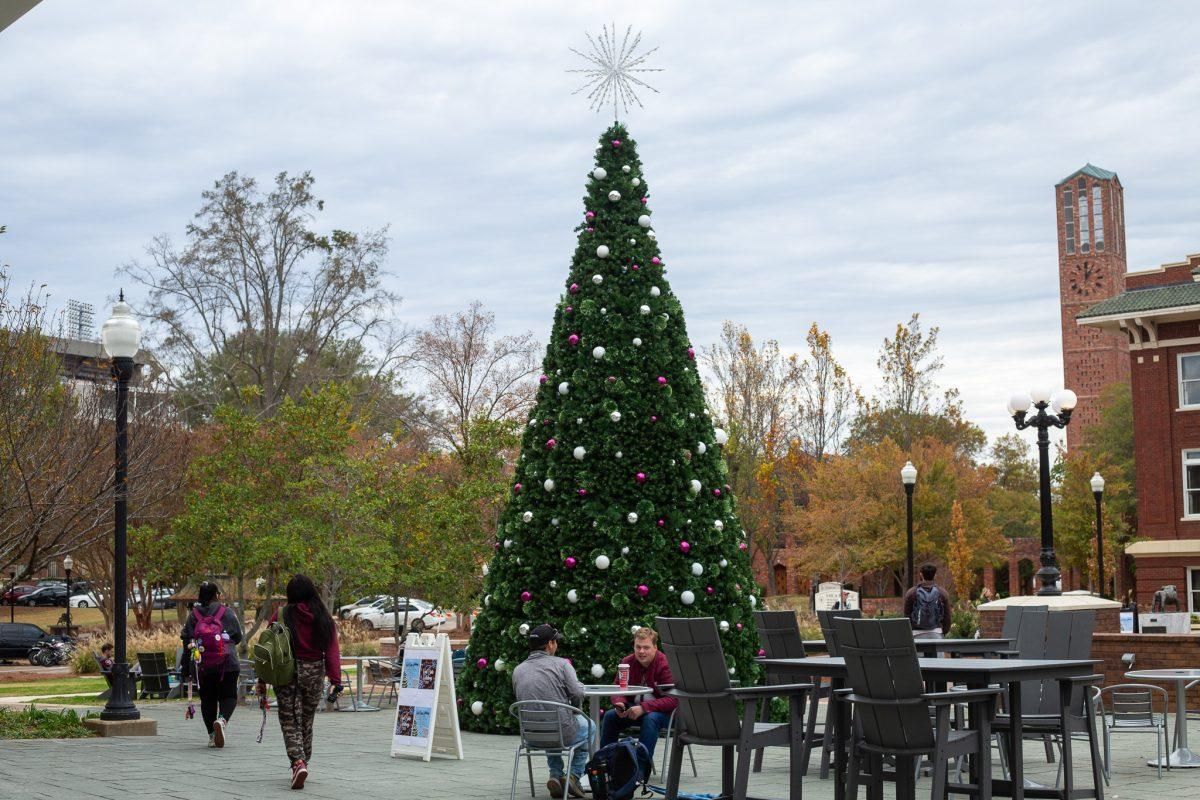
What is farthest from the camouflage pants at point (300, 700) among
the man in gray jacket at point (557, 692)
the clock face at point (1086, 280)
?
the clock face at point (1086, 280)

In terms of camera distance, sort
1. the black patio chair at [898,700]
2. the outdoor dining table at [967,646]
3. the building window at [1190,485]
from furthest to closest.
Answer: the building window at [1190,485]
the outdoor dining table at [967,646]
the black patio chair at [898,700]

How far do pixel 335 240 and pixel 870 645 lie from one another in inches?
1618

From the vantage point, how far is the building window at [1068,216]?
4284 inches

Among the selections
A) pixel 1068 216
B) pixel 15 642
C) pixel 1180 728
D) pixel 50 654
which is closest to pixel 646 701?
pixel 1180 728

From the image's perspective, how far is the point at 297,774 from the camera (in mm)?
11031

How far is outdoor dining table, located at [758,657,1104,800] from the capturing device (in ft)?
28.0

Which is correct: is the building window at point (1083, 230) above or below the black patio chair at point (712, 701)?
above

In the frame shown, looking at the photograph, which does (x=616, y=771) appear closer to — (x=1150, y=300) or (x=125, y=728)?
(x=125, y=728)

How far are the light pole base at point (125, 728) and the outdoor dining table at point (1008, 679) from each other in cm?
933

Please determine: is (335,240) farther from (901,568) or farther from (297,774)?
(297,774)

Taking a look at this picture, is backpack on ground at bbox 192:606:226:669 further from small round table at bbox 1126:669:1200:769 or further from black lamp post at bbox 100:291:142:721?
small round table at bbox 1126:669:1200:769

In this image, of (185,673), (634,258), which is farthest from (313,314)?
(634,258)

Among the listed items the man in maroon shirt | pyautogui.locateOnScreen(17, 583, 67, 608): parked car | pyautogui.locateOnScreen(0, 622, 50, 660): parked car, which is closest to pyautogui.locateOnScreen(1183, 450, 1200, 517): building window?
pyautogui.locateOnScreen(0, 622, 50, 660): parked car

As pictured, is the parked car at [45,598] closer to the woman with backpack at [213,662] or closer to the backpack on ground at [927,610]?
the woman with backpack at [213,662]
